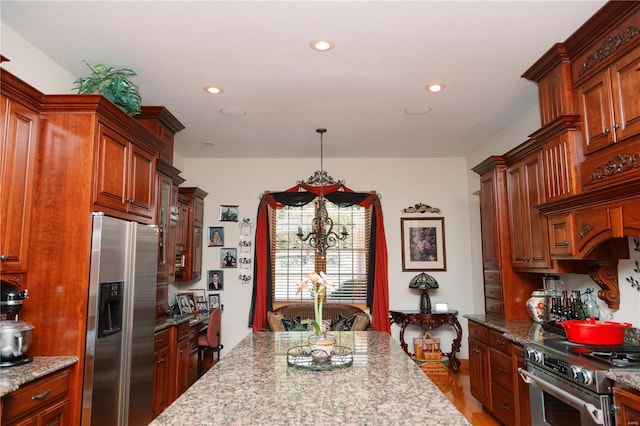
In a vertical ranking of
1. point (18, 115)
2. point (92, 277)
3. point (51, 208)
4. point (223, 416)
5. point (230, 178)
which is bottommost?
point (223, 416)

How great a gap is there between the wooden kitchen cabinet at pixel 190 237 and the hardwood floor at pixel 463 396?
3431 mm

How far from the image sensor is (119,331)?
2893 mm

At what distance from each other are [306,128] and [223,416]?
152 inches

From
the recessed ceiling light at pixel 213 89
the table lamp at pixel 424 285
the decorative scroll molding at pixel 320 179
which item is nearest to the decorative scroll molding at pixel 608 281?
the table lamp at pixel 424 285

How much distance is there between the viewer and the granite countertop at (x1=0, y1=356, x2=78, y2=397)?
198 cm

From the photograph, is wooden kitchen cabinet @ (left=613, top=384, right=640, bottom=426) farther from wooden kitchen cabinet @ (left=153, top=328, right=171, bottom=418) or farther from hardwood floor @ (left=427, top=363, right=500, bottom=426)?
wooden kitchen cabinet @ (left=153, top=328, right=171, bottom=418)

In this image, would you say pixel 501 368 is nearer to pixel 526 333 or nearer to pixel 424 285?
pixel 526 333

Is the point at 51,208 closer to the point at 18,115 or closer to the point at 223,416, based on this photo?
the point at 18,115

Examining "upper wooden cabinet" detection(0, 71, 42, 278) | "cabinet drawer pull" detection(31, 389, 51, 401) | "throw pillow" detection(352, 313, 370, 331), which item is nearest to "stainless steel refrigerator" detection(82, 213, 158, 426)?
"cabinet drawer pull" detection(31, 389, 51, 401)

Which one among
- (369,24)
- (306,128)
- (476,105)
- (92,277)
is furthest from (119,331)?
(476,105)

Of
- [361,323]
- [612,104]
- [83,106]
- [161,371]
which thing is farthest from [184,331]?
[612,104]

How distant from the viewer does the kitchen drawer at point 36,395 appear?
202 cm

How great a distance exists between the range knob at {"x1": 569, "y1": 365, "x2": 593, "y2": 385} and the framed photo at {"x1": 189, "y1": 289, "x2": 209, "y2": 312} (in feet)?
15.3

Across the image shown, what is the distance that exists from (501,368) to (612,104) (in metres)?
2.29
